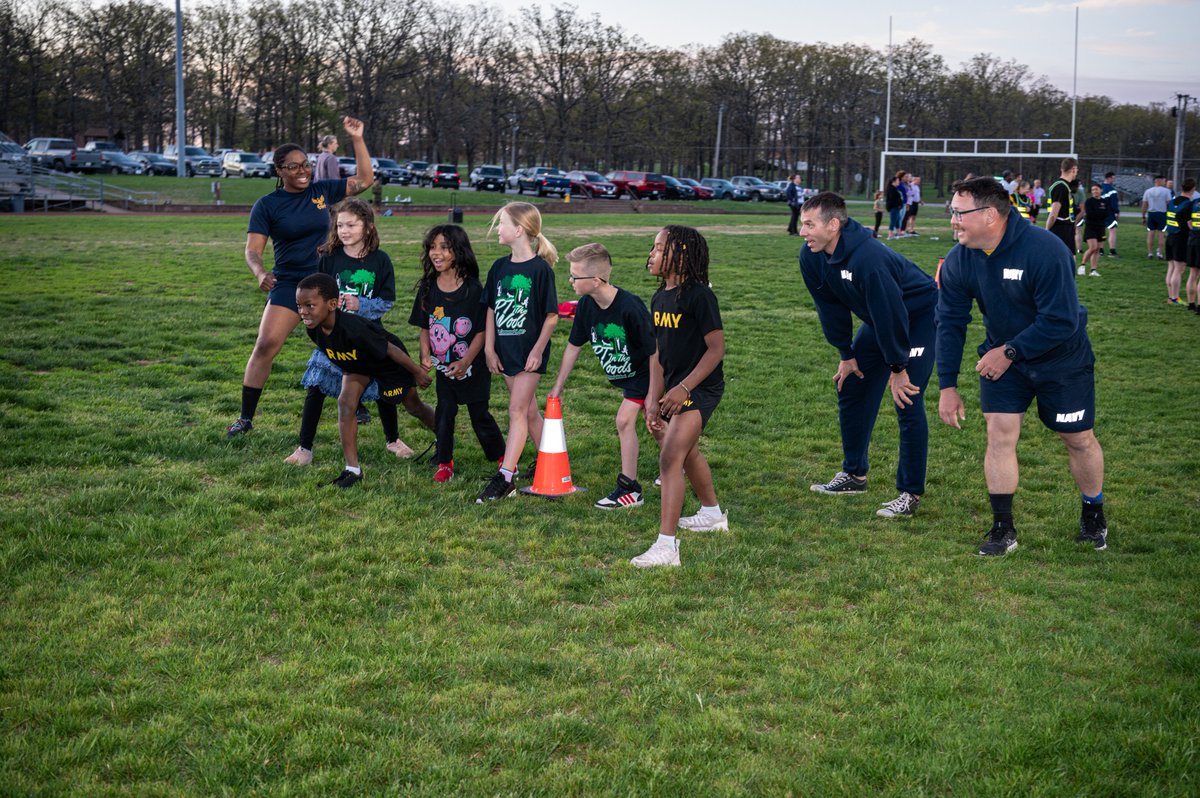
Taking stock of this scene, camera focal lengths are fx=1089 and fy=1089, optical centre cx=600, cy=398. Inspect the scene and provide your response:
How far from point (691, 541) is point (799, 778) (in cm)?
254

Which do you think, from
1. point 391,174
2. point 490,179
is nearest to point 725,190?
point 490,179

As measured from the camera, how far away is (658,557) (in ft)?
18.4

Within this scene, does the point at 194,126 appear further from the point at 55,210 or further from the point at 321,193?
the point at 321,193

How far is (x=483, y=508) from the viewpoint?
6.54 m

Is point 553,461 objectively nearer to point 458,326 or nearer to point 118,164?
point 458,326

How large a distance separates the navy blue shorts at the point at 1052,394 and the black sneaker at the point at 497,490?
2854 millimetres

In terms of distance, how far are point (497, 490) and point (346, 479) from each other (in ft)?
3.16

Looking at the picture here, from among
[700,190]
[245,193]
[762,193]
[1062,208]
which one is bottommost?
[1062,208]

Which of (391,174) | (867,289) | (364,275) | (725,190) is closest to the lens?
(867,289)

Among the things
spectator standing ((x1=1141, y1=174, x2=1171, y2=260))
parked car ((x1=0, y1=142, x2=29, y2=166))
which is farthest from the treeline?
spectator standing ((x1=1141, y1=174, x2=1171, y2=260))

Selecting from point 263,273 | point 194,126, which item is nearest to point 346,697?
point 263,273

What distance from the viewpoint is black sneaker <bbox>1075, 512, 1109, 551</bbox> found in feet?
20.0

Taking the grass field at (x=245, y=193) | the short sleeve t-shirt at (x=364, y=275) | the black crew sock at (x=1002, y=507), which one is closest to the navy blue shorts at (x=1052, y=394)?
the black crew sock at (x=1002, y=507)

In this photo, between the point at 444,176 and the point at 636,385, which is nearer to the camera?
the point at 636,385
